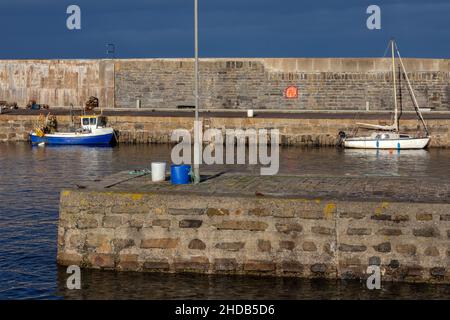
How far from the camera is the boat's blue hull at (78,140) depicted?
→ 45.4 metres

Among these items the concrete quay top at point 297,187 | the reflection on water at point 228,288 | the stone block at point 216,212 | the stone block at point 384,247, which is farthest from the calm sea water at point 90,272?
the concrete quay top at point 297,187

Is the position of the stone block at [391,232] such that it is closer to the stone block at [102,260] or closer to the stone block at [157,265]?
the stone block at [157,265]

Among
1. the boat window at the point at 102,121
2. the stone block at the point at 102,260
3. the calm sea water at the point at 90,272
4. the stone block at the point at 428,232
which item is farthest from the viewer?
the boat window at the point at 102,121

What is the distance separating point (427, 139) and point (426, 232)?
93.9 feet

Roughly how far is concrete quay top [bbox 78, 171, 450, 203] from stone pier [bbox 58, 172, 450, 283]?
0.07 meters

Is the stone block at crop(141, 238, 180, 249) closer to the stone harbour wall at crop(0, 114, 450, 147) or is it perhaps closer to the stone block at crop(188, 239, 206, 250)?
the stone block at crop(188, 239, 206, 250)

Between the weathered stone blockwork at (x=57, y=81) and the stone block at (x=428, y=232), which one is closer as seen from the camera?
the stone block at (x=428, y=232)

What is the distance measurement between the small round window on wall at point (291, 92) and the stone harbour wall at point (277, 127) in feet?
16.2

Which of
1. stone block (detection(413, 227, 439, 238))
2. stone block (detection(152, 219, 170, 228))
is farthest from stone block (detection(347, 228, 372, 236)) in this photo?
stone block (detection(152, 219, 170, 228))

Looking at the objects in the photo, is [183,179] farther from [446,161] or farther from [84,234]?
[446,161]

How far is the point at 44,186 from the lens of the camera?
89.4ft

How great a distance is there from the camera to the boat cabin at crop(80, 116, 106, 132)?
45741 millimetres

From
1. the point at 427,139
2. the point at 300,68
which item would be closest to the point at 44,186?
the point at 427,139

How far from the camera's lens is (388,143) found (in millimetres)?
42438
